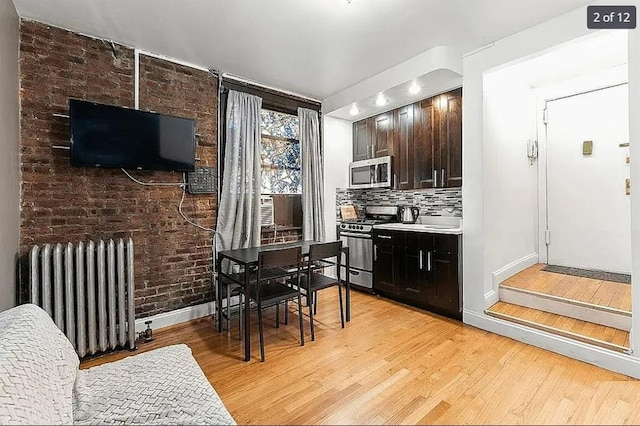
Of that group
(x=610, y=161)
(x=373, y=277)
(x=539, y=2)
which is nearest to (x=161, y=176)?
(x=373, y=277)

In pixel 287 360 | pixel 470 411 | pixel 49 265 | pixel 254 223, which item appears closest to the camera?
pixel 470 411

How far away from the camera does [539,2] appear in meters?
2.26

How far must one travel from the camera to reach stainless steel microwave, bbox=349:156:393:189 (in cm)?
414

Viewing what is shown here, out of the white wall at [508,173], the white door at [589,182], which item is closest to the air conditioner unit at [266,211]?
the white wall at [508,173]

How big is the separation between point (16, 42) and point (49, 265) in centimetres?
170

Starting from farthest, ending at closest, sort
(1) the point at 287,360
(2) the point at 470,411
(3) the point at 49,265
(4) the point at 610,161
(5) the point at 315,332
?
(4) the point at 610,161 → (5) the point at 315,332 → (1) the point at 287,360 → (3) the point at 49,265 → (2) the point at 470,411

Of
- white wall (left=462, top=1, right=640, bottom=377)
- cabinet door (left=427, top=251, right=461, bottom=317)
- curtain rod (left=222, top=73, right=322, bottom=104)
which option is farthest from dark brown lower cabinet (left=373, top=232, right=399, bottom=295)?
curtain rod (left=222, top=73, right=322, bottom=104)

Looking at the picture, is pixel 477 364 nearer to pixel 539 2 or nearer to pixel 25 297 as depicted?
pixel 539 2

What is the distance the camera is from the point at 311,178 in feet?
13.6

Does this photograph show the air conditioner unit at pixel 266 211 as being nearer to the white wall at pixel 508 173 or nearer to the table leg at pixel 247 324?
the table leg at pixel 247 324

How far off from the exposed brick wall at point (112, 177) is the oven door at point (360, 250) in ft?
6.34

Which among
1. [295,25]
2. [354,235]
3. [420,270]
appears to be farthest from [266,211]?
[295,25]

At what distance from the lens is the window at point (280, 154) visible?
155 inches

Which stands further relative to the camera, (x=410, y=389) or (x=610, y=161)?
(x=610, y=161)
